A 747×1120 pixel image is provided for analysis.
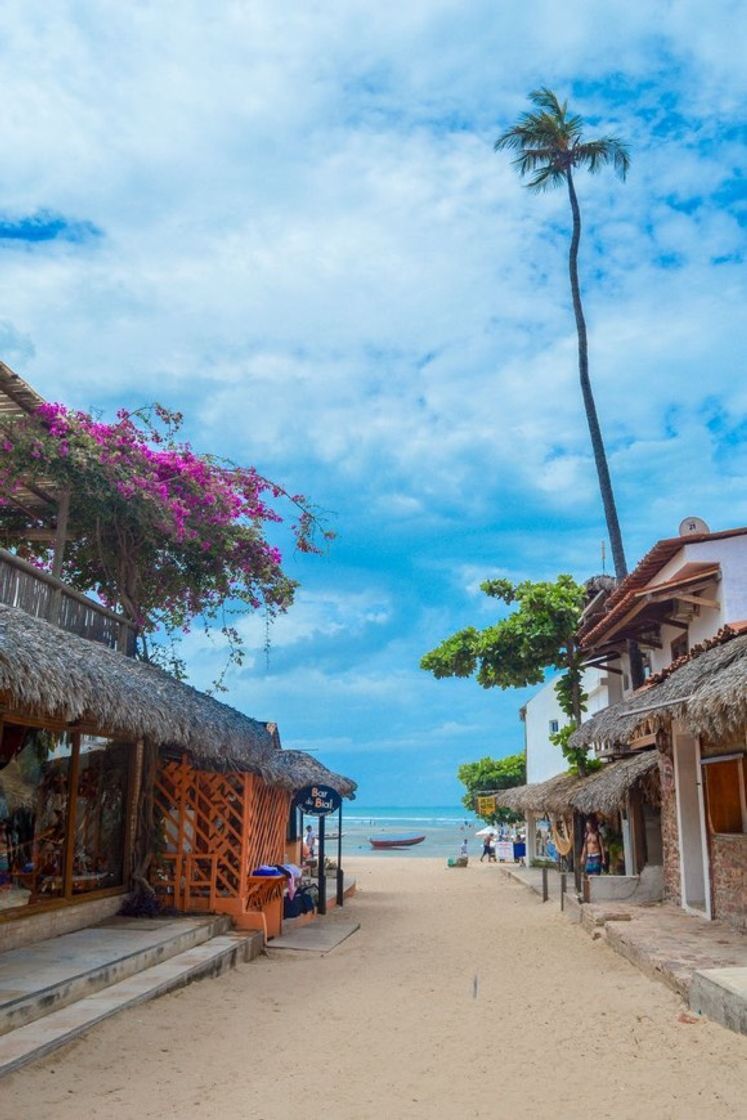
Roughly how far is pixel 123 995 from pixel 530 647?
15.7 meters

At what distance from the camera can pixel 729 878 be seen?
11.0 metres

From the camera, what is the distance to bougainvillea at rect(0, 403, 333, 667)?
428 inches

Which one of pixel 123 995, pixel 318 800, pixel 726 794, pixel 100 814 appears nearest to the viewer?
pixel 123 995

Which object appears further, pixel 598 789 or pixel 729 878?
pixel 598 789

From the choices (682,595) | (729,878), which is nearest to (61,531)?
(682,595)

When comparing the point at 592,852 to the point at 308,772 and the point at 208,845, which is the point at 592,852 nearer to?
the point at 308,772

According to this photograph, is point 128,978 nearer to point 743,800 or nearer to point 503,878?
point 743,800

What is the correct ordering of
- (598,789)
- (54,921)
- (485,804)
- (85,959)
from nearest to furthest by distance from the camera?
1. (85,959)
2. (54,921)
3. (598,789)
4. (485,804)

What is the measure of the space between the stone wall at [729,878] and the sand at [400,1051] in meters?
1.65

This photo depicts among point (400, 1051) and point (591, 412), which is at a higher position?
point (591, 412)

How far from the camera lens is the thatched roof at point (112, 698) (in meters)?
6.94

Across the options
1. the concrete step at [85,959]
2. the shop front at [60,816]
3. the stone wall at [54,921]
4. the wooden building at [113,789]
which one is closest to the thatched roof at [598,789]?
the wooden building at [113,789]

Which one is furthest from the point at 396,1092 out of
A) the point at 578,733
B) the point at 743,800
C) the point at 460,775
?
the point at 460,775

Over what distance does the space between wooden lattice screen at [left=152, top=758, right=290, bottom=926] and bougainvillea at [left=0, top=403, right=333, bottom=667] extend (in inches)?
92.2
